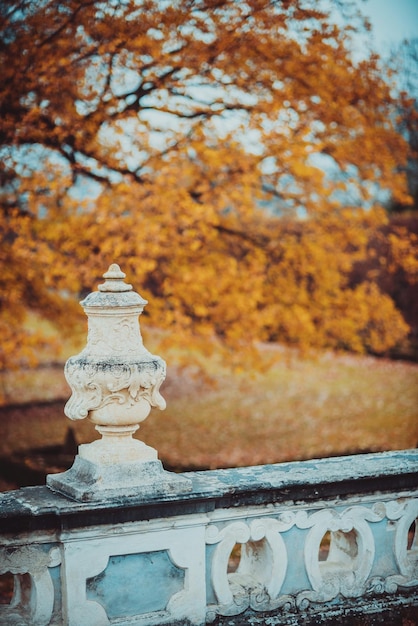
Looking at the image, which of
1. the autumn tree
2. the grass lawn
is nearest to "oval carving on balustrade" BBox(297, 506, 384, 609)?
the autumn tree

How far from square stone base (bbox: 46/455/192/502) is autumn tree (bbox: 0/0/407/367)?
14.1 feet

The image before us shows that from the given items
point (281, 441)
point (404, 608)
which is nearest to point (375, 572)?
point (404, 608)

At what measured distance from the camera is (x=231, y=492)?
3.60m

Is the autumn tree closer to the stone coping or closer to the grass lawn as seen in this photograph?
the grass lawn

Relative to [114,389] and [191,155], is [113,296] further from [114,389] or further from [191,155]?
[191,155]

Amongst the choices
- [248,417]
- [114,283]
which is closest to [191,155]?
[114,283]

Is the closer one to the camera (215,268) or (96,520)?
(96,520)

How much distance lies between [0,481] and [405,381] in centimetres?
1227

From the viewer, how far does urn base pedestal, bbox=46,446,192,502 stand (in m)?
3.37

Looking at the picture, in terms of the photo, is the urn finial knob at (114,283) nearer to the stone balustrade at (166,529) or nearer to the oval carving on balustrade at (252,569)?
the stone balustrade at (166,529)

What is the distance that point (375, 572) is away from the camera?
13.2 ft

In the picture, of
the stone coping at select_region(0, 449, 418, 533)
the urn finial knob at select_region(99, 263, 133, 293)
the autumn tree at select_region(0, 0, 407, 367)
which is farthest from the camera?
the autumn tree at select_region(0, 0, 407, 367)

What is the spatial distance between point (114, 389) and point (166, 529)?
0.65 metres

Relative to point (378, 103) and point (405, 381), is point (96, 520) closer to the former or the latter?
point (378, 103)
